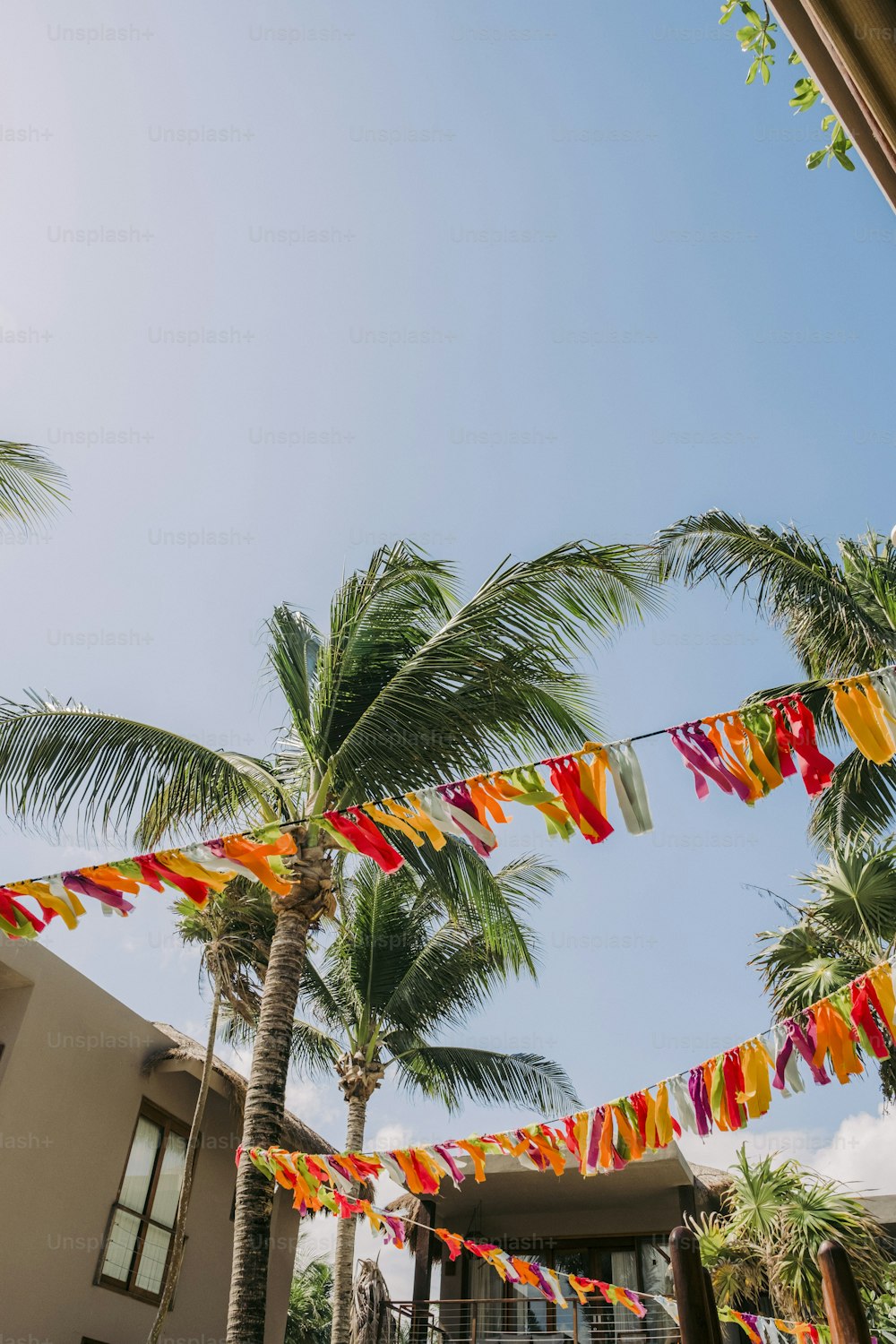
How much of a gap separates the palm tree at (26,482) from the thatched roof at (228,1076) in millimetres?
6678

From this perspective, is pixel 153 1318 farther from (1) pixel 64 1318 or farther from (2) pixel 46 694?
(2) pixel 46 694

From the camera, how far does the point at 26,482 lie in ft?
25.9

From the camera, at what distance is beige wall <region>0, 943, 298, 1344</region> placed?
9.09 m

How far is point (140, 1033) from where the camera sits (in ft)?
36.9

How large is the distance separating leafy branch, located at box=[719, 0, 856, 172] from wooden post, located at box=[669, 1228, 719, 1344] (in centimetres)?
372

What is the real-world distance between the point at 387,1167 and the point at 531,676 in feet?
13.4

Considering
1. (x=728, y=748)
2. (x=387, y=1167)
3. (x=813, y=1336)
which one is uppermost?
(x=728, y=748)

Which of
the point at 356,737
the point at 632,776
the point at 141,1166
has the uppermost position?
the point at 356,737

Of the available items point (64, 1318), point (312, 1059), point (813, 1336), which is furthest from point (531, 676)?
point (312, 1059)

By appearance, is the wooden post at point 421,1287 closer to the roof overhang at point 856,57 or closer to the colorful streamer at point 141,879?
the colorful streamer at point 141,879

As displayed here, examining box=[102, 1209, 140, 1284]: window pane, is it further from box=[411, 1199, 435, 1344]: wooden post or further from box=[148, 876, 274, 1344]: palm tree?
box=[411, 1199, 435, 1344]: wooden post

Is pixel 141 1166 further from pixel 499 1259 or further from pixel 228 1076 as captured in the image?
pixel 499 1259

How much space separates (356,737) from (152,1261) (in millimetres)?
7234

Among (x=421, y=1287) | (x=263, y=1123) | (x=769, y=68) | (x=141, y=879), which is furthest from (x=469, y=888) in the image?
(x=769, y=68)
